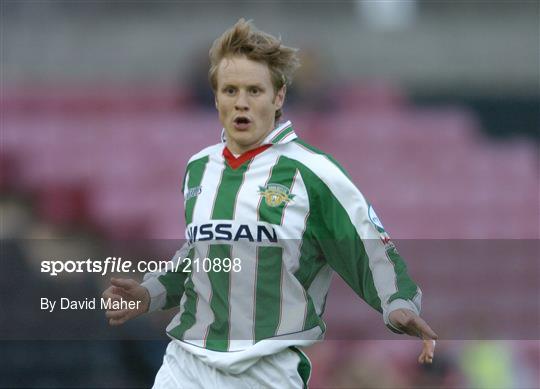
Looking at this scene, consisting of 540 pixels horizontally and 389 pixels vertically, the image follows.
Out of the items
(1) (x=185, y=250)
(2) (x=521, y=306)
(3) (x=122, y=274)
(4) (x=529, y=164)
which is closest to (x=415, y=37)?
(4) (x=529, y=164)

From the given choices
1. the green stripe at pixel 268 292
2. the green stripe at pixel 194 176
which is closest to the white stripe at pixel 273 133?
the green stripe at pixel 194 176

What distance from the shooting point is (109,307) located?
2.88m

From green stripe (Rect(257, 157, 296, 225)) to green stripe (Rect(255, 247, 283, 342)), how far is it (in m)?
0.09

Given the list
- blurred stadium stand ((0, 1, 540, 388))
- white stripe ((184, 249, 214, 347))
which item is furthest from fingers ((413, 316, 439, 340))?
blurred stadium stand ((0, 1, 540, 388))

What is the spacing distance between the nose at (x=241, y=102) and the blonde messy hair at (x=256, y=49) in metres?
0.11

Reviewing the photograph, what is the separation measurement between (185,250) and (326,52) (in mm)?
6037

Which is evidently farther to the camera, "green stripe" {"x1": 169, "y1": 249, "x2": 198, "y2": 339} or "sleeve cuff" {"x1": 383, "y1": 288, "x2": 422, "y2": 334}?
"green stripe" {"x1": 169, "y1": 249, "x2": 198, "y2": 339}

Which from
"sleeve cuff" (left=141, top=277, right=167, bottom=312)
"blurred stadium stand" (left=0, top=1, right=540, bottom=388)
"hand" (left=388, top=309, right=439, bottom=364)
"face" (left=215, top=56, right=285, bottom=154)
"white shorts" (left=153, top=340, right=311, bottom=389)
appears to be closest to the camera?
"hand" (left=388, top=309, right=439, bottom=364)

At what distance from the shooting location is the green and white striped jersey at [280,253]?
8.93 feet

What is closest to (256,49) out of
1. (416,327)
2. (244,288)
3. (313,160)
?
(313,160)

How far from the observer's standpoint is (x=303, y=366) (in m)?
2.80

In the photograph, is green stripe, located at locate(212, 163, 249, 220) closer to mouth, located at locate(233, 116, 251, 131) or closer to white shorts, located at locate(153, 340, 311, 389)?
mouth, located at locate(233, 116, 251, 131)

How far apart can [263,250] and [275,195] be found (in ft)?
0.52

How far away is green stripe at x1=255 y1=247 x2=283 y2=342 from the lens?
2.72 metres
